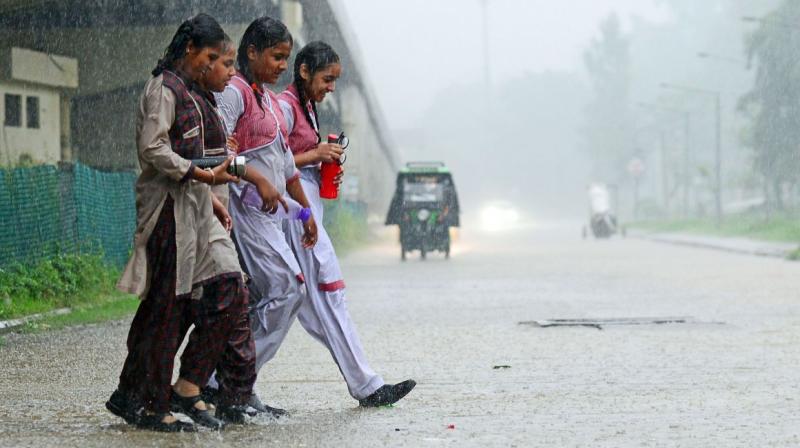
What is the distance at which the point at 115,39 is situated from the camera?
29.8 m

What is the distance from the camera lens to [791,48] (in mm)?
51969

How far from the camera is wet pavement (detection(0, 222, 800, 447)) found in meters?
6.22

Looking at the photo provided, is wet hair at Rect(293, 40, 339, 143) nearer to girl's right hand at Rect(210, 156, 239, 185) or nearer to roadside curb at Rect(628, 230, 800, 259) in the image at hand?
girl's right hand at Rect(210, 156, 239, 185)

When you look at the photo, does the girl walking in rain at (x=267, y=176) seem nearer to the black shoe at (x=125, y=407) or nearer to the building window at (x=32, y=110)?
the black shoe at (x=125, y=407)

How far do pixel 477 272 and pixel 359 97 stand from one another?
21.6 metres

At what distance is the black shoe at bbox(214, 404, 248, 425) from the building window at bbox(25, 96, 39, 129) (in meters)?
24.7

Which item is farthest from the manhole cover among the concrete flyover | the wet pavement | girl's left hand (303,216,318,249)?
the concrete flyover

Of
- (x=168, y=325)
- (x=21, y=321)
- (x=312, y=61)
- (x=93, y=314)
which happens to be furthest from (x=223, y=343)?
(x=93, y=314)

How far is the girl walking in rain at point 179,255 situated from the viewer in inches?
235

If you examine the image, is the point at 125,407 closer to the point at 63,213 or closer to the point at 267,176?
the point at 267,176

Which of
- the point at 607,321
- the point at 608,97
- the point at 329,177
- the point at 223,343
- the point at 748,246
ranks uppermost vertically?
the point at 608,97

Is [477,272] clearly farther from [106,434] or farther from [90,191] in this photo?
[106,434]

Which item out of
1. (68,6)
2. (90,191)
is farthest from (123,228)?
(68,6)

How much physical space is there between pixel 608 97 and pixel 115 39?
261 ft
